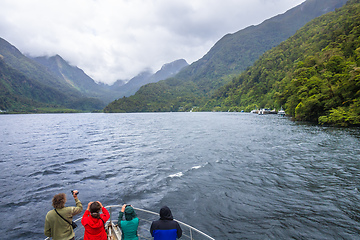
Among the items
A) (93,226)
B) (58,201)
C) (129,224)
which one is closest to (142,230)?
(93,226)

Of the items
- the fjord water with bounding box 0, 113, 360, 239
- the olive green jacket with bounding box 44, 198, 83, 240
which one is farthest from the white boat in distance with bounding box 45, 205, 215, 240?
the olive green jacket with bounding box 44, 198, 83, 240

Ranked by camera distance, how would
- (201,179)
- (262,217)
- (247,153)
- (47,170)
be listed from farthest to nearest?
(247,153), (47,170), (201,179), (262,217)

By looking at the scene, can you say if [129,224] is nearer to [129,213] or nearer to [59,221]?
[129,213]

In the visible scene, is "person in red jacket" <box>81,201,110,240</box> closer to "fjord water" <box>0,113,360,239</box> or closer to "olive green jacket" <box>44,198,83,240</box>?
"olive green jacket" <box>44,198,83,240</box>

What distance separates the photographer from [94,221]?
213 inches

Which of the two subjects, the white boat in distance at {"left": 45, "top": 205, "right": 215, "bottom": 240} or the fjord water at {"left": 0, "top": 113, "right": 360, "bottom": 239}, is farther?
the fjord water at {"left": 0, "top": 113, "right": 360, "bottom": 239}

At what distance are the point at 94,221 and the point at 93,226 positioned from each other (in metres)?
0.15

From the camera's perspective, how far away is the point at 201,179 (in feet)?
56.6

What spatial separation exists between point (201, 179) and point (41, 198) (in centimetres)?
1344

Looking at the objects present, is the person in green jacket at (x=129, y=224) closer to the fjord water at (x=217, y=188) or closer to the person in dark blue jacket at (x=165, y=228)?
the person in dark blue jacket at (x=165, y=228)

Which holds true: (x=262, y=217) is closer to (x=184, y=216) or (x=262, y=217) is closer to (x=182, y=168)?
(x=184, y=216)

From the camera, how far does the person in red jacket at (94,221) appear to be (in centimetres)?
527

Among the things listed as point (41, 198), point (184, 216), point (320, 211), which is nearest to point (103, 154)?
point (41, 198)

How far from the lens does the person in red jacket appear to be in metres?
5.27
